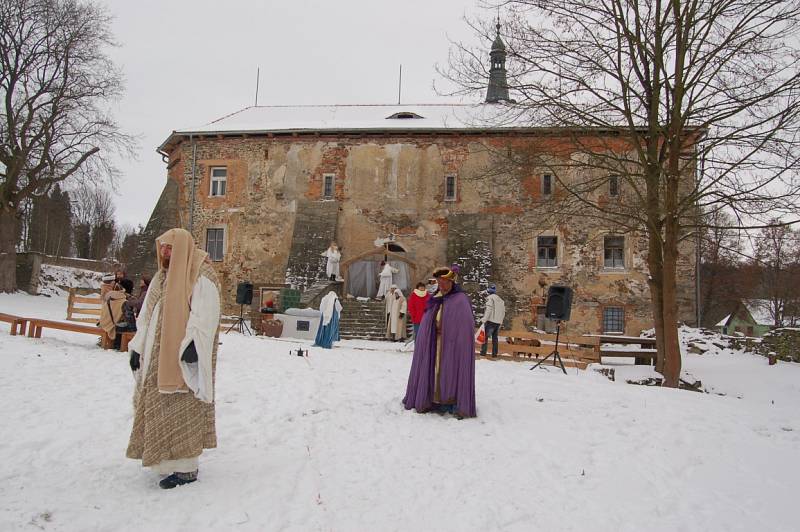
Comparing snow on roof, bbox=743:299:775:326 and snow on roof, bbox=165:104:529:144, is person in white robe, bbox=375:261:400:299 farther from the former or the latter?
snow on roof, bbox=743:299:775:326

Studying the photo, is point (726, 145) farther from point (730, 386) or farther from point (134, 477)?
point (134, 477)

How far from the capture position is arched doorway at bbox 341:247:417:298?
24.0 meters

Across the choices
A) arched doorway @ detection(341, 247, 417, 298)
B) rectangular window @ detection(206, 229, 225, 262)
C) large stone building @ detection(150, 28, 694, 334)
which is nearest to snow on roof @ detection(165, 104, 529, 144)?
large stone building @ detection(150, 28, 694, 334)

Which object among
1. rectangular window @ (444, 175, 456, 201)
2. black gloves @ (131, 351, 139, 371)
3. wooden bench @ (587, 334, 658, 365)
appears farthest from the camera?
rectangular window @ (444, 175, 456, 201)

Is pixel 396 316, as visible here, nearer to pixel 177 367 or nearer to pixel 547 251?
pixel 547 251

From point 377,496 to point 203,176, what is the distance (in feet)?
81.0

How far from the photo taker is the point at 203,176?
26.6m

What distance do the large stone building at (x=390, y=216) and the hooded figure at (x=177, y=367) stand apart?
19.2m

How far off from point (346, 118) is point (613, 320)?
15.2m

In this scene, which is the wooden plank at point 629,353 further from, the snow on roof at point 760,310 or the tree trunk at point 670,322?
the snow on roof at point 760,310

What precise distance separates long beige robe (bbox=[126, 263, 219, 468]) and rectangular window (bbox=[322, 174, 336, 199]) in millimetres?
21648

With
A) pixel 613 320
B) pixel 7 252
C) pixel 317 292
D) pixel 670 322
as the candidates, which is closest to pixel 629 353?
pixel 670 322

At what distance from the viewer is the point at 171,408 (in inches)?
160

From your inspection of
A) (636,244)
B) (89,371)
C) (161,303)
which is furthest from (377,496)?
(636,244)
